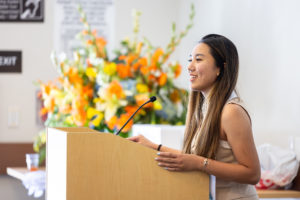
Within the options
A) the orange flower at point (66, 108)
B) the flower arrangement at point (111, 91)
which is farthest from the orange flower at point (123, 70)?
the orange flower at point (66, 108)

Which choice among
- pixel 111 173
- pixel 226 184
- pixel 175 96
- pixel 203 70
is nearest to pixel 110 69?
pixel 175 96

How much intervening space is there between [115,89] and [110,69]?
0.51ft

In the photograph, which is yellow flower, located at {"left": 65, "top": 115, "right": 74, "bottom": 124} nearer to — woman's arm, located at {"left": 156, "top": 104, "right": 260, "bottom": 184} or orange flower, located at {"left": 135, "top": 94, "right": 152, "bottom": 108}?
orange flower, located at {"left": 135, "top": 94, "right": 152, "bottom": 108}

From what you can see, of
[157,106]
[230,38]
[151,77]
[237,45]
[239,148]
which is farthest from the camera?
[230,38]

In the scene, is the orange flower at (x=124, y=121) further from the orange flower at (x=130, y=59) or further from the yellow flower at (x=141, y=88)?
the orange flower at (x=130, y=59)

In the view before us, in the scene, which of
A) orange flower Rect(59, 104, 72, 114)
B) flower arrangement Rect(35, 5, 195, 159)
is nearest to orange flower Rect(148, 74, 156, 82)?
flower arrangement Rect(35, 5, 195, 159)

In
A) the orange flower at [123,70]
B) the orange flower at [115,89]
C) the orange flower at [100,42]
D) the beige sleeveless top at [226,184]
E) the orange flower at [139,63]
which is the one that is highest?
the orange flower at [100,42]

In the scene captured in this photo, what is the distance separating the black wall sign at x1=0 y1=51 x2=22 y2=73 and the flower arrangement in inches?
42.2

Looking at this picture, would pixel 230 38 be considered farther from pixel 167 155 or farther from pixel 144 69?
pixel 167 155

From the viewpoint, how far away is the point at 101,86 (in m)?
2.96

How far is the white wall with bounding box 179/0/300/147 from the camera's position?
8.37 feet

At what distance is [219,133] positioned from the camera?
5.18 feet

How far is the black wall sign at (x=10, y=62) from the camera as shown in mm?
3998

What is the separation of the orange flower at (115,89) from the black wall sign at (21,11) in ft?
5.01
